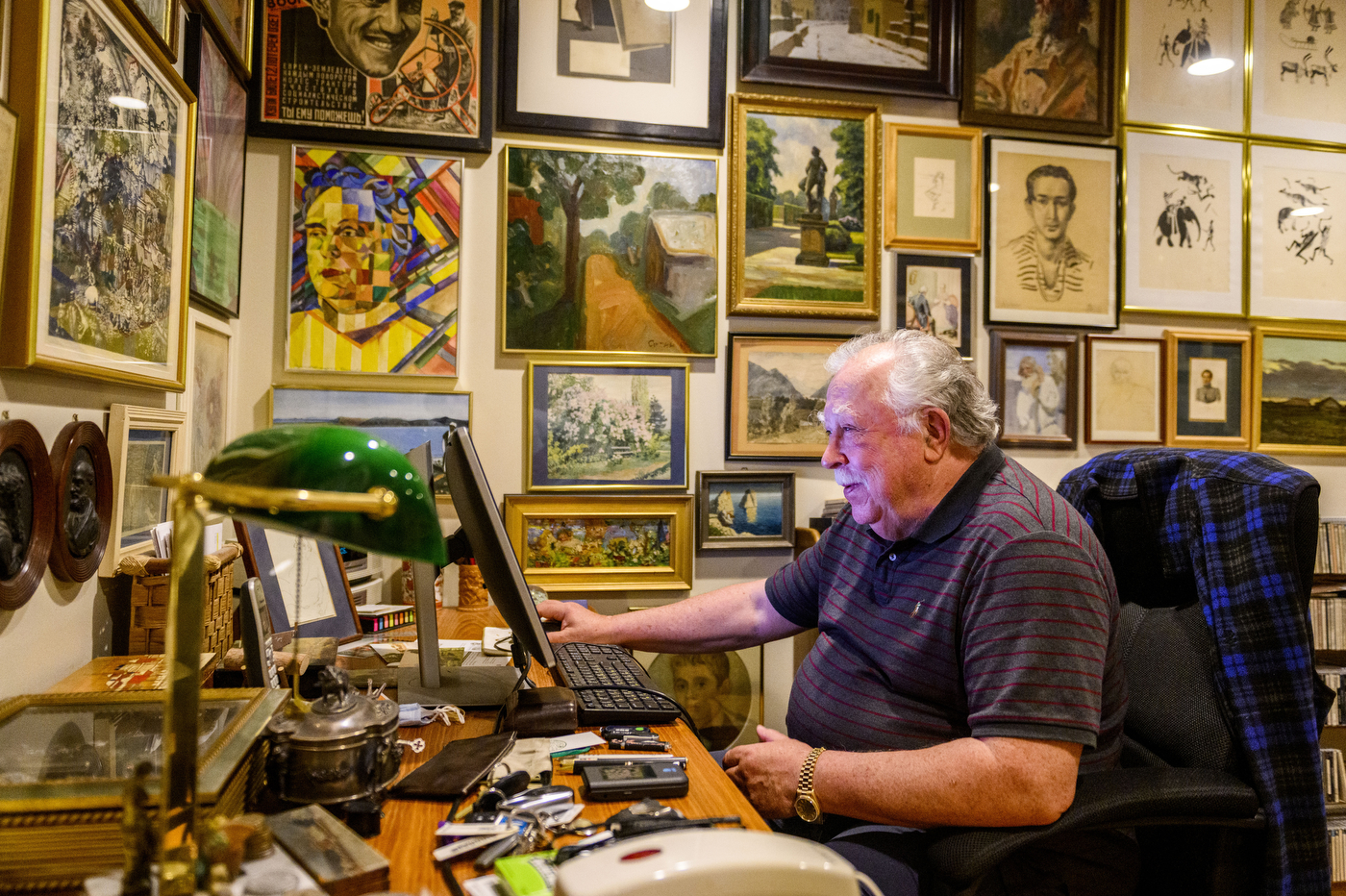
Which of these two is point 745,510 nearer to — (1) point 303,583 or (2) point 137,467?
(1) point 303,583

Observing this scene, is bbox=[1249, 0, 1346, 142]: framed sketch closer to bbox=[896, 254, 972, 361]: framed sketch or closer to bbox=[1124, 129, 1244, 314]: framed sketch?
bbox=[1124, 129, 1244, 314]: framed sketch

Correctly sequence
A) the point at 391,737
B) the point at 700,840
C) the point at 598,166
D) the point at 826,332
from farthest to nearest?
the point at 826,332
the point at 598,166
the point at 391,737
the point at 700,840

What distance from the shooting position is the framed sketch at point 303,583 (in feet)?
5.80

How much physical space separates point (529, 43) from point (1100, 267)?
2.09m

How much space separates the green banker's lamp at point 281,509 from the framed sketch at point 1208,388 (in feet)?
9.84

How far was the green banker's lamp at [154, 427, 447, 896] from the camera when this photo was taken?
67cm

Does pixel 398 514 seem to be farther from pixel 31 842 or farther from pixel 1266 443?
pixel 1266 443

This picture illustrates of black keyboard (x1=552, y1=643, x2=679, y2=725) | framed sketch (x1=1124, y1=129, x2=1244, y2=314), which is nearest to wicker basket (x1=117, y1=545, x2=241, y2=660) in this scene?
black keyboard (x1=552, y1=643, x2=679, y2=725)

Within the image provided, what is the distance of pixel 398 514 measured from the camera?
705 mm

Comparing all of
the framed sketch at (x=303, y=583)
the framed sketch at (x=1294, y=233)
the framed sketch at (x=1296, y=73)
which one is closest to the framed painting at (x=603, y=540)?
the framed sketch at (x=303, y=583)

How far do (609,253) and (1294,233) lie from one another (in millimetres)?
2563

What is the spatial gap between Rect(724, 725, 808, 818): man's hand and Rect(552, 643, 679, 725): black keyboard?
6.0 inches

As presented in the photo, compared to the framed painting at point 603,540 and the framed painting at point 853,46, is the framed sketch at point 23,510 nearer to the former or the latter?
the framed painting at point 603,540

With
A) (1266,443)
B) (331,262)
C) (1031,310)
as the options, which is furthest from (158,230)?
(1266,443)
